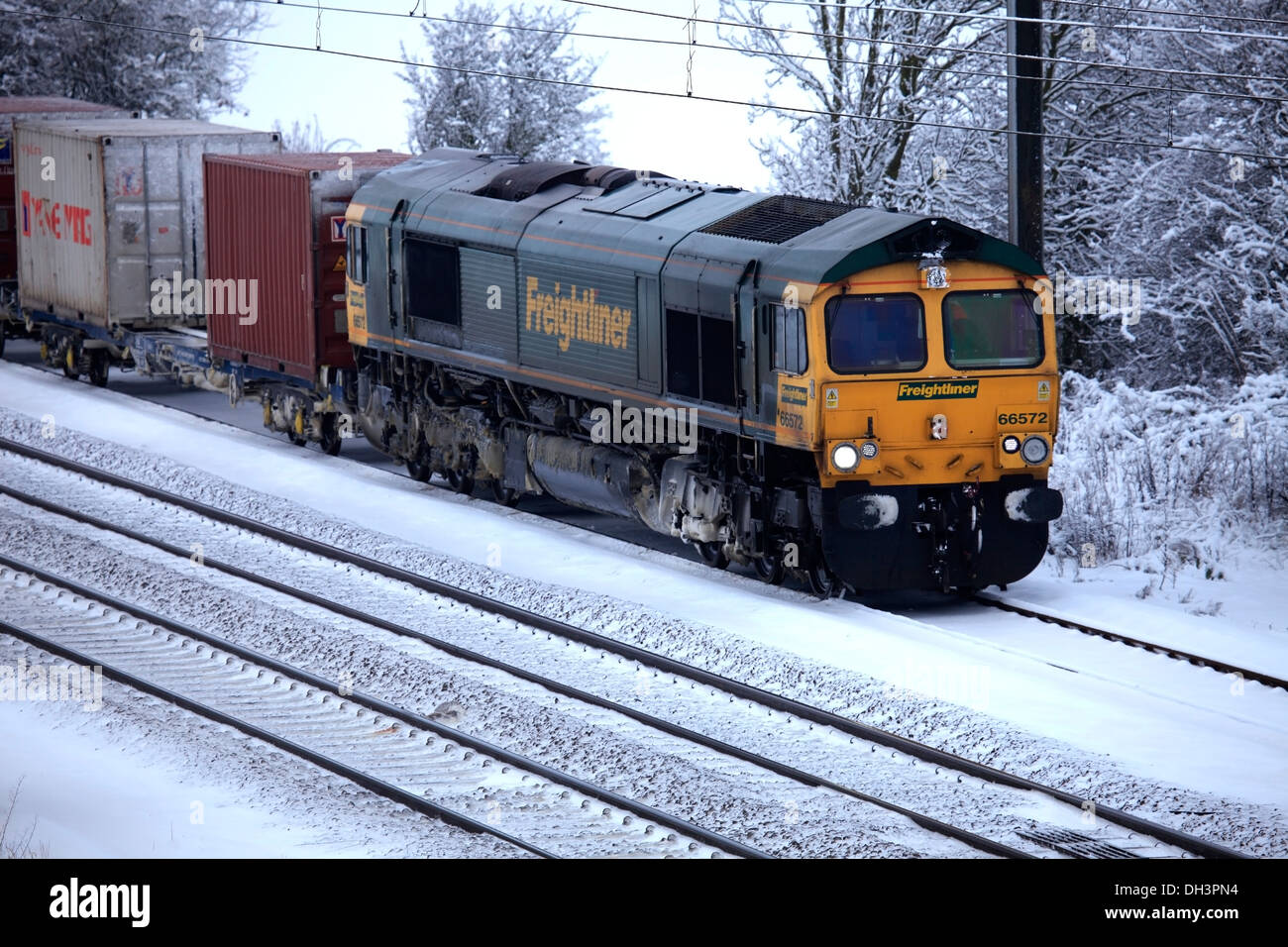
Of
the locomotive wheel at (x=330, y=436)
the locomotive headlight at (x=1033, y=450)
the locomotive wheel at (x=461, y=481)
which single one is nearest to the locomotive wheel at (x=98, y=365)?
the locomotive wheel at (x=330, y=436)

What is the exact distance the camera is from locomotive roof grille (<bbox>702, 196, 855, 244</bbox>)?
651 inches

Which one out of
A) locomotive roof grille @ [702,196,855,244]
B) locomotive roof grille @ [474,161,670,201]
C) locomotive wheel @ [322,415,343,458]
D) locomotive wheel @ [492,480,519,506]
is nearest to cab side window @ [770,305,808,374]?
locomotive roof grille @ [702,196,855,244]

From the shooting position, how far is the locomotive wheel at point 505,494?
20984 mm

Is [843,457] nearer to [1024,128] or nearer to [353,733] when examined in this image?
[1024,128]

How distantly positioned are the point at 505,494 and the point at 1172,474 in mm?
7252

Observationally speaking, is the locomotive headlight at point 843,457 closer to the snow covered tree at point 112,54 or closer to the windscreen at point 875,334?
the windscreen at point 875,334

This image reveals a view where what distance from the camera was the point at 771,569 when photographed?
17094 mm

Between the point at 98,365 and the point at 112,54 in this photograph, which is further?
the point at 112,54

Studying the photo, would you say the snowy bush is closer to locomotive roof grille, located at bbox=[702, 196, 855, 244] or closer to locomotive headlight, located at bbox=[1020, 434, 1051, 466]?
locomotive headlight, located at bbox=[1020, 434, 1051, 466]

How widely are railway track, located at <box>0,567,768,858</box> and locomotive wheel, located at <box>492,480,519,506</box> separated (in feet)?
17.2

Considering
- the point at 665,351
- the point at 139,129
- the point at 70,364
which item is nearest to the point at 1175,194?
the point at 665,351

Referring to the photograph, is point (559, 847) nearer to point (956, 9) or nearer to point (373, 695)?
point (373, 695)

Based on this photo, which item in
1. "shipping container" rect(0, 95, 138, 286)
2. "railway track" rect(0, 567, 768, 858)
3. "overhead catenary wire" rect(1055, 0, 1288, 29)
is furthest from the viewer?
"shipping container" rect(0, 95, 138, 286)

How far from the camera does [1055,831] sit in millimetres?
11266
